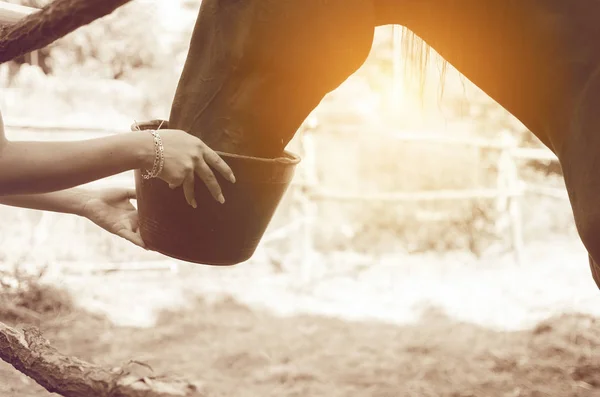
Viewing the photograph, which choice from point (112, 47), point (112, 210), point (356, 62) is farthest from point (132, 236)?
point (112, 47)

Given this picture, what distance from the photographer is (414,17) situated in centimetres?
107

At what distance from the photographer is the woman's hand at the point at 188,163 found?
35.5 inches

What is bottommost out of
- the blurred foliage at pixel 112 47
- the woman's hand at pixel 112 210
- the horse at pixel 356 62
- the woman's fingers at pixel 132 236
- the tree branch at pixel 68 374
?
the tree branch at pixel 68 374

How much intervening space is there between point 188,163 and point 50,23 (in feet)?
1.45

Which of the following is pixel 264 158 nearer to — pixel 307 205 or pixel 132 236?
pixel 132 236

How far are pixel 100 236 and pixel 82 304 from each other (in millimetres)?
925

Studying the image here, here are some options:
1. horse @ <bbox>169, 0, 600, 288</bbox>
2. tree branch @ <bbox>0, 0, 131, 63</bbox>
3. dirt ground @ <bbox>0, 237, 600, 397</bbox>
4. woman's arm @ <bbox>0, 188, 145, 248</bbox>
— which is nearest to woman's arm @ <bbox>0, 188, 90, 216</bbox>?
woman's arm @ <bbox>0, 188, 145, 248</bbox>

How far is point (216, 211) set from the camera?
979mm

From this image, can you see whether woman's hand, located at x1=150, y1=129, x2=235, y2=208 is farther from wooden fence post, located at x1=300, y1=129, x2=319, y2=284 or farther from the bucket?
wooden fence post, located at x1=300, y1=129, x2=319, y2=284

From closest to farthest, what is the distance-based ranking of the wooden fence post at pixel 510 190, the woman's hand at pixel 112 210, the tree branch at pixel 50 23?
the tree branch at pixel 50 23, the woman's hand at pixel 112 210, the wooden fence post at pixel 510 190

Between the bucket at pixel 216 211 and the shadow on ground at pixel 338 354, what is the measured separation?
5.05 feet

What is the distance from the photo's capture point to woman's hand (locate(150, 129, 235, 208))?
90cm

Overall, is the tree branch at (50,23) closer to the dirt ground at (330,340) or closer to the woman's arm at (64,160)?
the woman's arm at (64,160)

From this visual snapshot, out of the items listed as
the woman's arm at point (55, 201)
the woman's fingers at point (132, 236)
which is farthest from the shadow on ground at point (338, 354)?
the woman's fingers at point (132, 236)
